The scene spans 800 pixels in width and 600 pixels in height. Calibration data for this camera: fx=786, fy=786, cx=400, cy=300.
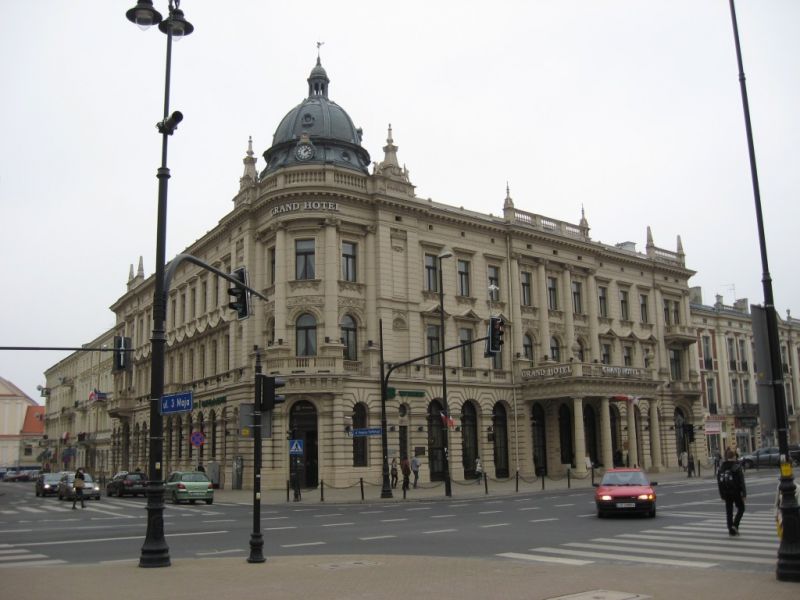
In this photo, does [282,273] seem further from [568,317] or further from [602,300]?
[602,300]

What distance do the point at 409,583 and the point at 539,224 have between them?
4232 cm

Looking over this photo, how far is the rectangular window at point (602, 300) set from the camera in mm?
55250

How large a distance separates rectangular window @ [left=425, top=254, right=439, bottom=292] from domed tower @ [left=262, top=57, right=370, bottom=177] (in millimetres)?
6360

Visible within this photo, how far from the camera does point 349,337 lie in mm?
41875

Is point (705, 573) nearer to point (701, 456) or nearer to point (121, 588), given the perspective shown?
point (121, 588)

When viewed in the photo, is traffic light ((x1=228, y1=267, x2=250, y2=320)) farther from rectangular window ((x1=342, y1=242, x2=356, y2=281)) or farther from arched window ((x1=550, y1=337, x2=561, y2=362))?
arched window ((x1=550, y1=337, x2=561, y2=362))

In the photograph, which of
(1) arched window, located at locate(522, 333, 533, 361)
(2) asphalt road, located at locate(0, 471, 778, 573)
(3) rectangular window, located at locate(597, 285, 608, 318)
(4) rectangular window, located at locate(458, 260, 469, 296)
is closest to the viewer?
(2) asphalt road, located at locate(0, 471, 778, 573)

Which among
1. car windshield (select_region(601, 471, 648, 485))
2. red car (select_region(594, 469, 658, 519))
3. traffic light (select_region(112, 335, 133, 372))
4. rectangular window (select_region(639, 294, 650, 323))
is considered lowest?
red car (select_region(594, 469, 658, 519))

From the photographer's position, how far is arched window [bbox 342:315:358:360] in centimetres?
4156

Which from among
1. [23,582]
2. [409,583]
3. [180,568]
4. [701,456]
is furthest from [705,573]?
[701,456]

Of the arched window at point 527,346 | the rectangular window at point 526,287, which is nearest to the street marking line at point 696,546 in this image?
the arched window at point 527,346

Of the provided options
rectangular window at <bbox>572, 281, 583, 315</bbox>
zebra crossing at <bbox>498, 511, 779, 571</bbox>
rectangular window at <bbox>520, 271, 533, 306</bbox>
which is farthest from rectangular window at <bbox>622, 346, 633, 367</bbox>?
zebra crossing at <bbox>498, 511, 779, 571</bbox>

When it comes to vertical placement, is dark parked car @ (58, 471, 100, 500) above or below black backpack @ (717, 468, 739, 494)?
below

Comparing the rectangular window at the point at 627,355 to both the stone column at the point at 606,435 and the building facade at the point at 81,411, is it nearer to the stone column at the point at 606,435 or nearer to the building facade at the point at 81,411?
the stone column at the point at 606,435
